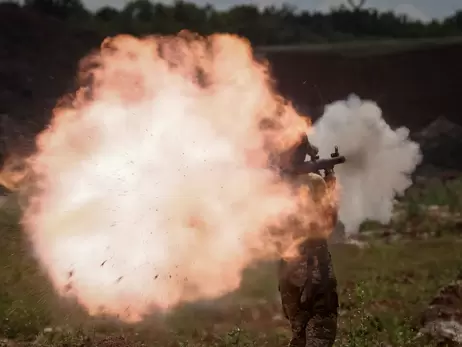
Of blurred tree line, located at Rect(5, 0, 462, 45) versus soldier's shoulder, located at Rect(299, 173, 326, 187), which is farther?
blurred tree line, located at Rect(5, 0, 462, 45)

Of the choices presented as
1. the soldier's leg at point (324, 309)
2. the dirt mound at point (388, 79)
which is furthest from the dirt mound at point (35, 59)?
the soldier's leg at point (324, 309)

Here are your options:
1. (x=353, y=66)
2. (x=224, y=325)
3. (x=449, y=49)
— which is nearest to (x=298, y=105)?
(x=353, y=66)

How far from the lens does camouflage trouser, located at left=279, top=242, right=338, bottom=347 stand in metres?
5.85

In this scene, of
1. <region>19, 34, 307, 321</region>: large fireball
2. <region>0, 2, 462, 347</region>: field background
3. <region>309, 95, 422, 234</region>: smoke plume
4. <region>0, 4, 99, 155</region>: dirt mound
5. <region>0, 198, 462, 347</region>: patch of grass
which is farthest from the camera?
<region>0, 4, 99, 155</region>: dirt mound

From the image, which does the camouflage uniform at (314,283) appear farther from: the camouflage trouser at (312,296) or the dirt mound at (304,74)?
the dirt mound at (304,74)

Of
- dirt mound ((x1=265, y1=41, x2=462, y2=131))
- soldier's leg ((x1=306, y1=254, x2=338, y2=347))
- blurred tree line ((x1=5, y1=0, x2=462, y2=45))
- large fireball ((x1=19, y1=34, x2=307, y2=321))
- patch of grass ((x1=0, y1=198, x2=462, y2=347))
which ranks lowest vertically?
patch of grass ((x1=0, y1=198, x2=462, y2=347))

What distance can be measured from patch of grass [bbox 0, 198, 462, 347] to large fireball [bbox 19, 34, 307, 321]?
1.69 meters

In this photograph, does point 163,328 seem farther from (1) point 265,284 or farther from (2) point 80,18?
(2) point 80,18

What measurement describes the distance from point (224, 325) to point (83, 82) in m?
14.5

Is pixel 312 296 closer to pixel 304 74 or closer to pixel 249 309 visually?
pixel 249 309

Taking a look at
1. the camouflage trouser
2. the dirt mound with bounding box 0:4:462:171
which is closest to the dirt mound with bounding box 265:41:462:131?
the dirt mound with bounding box 0:4:462:171

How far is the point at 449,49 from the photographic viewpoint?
21.2 metres

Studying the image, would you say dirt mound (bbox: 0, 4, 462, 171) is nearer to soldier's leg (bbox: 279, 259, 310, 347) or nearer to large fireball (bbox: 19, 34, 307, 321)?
large fireball (bbox: 19, 34, 307, 321)

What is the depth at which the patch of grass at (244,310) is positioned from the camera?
9016mm
